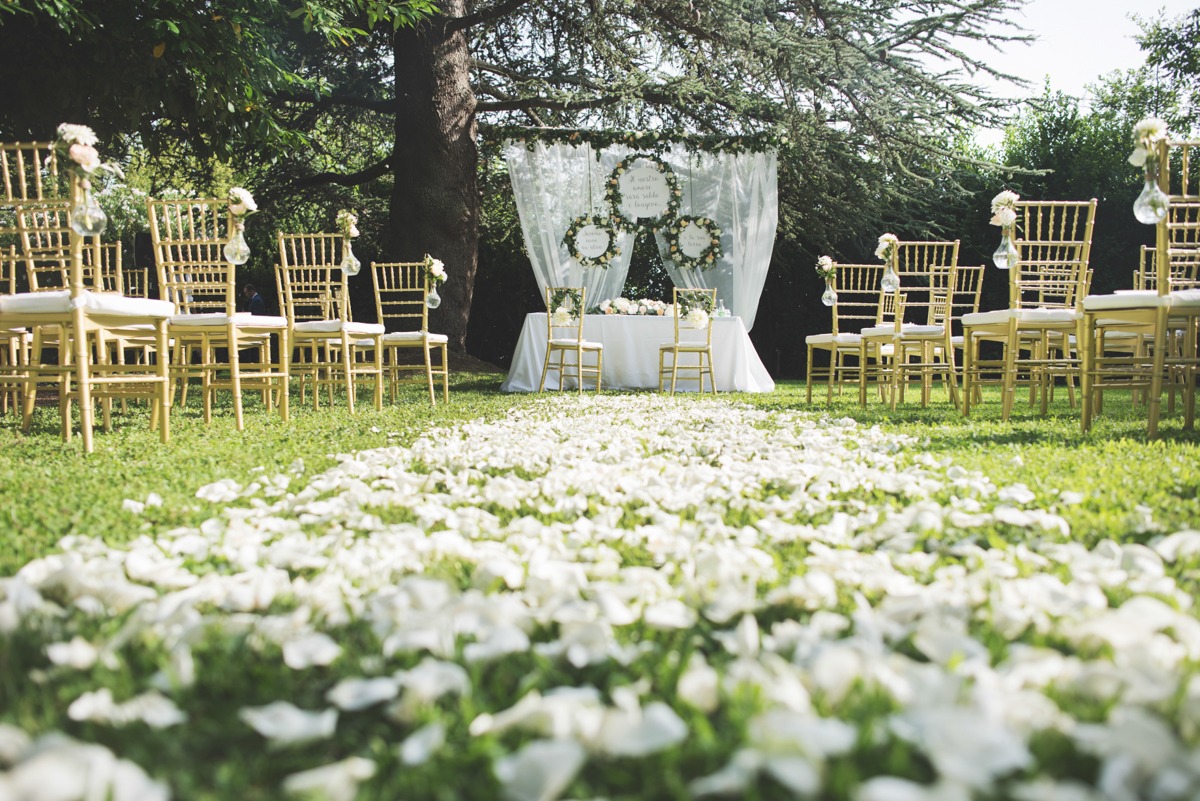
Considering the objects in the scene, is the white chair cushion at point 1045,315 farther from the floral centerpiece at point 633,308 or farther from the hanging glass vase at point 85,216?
the floral centerpiece at point 633,308

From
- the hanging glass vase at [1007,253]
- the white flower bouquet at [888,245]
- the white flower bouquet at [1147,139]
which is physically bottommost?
the hanging glass vase at [1007,253]

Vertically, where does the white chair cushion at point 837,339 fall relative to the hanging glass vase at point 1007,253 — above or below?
below

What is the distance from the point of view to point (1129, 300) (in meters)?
3.56

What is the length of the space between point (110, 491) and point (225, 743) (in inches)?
72.1

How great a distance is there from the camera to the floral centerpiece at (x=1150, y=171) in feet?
11.3

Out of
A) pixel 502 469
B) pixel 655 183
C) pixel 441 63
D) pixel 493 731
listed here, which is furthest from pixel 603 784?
pixel 655 183

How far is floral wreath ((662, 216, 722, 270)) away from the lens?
35.6ft

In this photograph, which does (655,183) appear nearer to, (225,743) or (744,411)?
(744,411)

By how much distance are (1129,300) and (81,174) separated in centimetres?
434

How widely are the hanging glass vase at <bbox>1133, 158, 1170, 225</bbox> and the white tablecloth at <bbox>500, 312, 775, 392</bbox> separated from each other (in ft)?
18.8

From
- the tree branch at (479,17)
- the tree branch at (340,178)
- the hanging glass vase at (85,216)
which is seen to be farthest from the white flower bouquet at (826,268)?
the tree branch at (340,178)

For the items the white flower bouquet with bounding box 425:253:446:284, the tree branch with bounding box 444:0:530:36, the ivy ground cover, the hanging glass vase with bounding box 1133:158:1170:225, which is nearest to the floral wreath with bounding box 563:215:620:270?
the tree branch with bounding box 444:0:530:36

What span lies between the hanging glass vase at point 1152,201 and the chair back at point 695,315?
17.6 feet

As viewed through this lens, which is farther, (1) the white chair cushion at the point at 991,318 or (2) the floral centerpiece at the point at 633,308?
(2) the floral centerpiece at the point at 633,308
